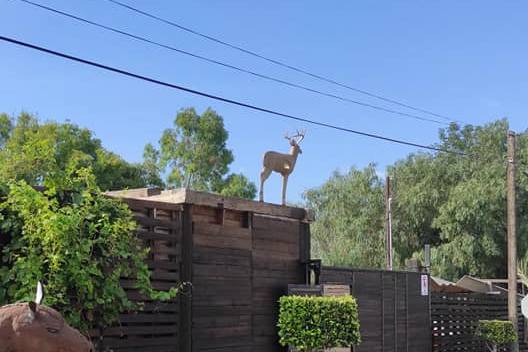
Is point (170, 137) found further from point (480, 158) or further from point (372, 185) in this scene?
point (480, 158)

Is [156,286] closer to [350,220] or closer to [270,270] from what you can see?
[270,270]

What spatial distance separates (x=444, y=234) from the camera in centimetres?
2930

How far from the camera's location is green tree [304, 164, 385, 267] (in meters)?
31.9

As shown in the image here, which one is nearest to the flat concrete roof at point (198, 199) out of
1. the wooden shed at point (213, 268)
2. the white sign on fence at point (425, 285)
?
the wooden shed at point (213, 268)

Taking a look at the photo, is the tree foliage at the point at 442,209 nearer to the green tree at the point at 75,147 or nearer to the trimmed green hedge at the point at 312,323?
the green tree at the point at 75,147

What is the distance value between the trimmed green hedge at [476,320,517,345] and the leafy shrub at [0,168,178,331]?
42.6 feet

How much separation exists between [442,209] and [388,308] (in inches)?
605

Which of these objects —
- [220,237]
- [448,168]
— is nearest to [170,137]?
[448,168]

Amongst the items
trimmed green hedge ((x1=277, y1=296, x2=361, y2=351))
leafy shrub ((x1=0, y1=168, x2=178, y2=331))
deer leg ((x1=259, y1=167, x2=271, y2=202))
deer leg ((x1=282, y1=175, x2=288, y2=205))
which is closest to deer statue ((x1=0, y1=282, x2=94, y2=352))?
leafy shrub ((x1=0, y1=168, x2=178, y2=331))

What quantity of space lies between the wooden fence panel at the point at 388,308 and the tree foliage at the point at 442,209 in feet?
42.4

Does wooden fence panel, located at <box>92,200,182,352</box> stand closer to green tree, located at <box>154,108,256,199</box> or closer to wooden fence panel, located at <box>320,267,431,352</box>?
wooden fence panel, located at <box>320,267,431,352</box>

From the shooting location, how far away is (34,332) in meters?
4.07

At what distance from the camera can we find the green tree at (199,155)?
31.1 metres

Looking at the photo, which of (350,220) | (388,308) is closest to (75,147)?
(350,220)
